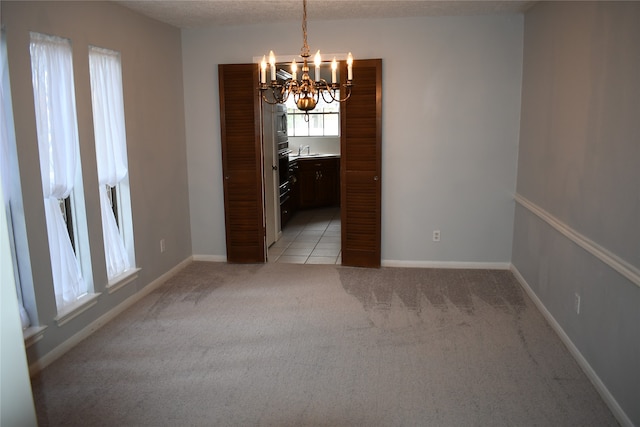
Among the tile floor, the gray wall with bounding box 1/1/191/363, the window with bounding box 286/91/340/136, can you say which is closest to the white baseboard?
the gray wall with bounding box 1/1/191/363

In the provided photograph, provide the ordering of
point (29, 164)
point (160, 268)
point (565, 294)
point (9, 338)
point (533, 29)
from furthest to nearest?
point (160, 268)
point (533, 29)
point (565, 294)
point (29, 164)
point (9, 338)

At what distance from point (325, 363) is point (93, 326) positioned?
178 cm

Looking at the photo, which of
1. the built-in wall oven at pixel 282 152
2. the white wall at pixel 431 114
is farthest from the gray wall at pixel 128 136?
the built-in wall oven at pixel 282 152

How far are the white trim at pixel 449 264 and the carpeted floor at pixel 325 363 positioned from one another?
1.47ft

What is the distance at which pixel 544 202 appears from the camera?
399 cm

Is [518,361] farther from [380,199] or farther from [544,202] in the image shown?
[380,199]

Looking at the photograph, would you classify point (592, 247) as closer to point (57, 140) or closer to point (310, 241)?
point (57, 140)

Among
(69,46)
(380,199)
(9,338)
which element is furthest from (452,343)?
(69,46)

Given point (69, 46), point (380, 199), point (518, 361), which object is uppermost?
point (69, 46)

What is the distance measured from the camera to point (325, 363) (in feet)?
10.6

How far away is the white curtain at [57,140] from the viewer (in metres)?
3.26

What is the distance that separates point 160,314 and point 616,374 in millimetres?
3145

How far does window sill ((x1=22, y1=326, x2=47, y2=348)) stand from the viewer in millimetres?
3067

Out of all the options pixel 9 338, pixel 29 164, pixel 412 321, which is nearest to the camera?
pixel 9 338
